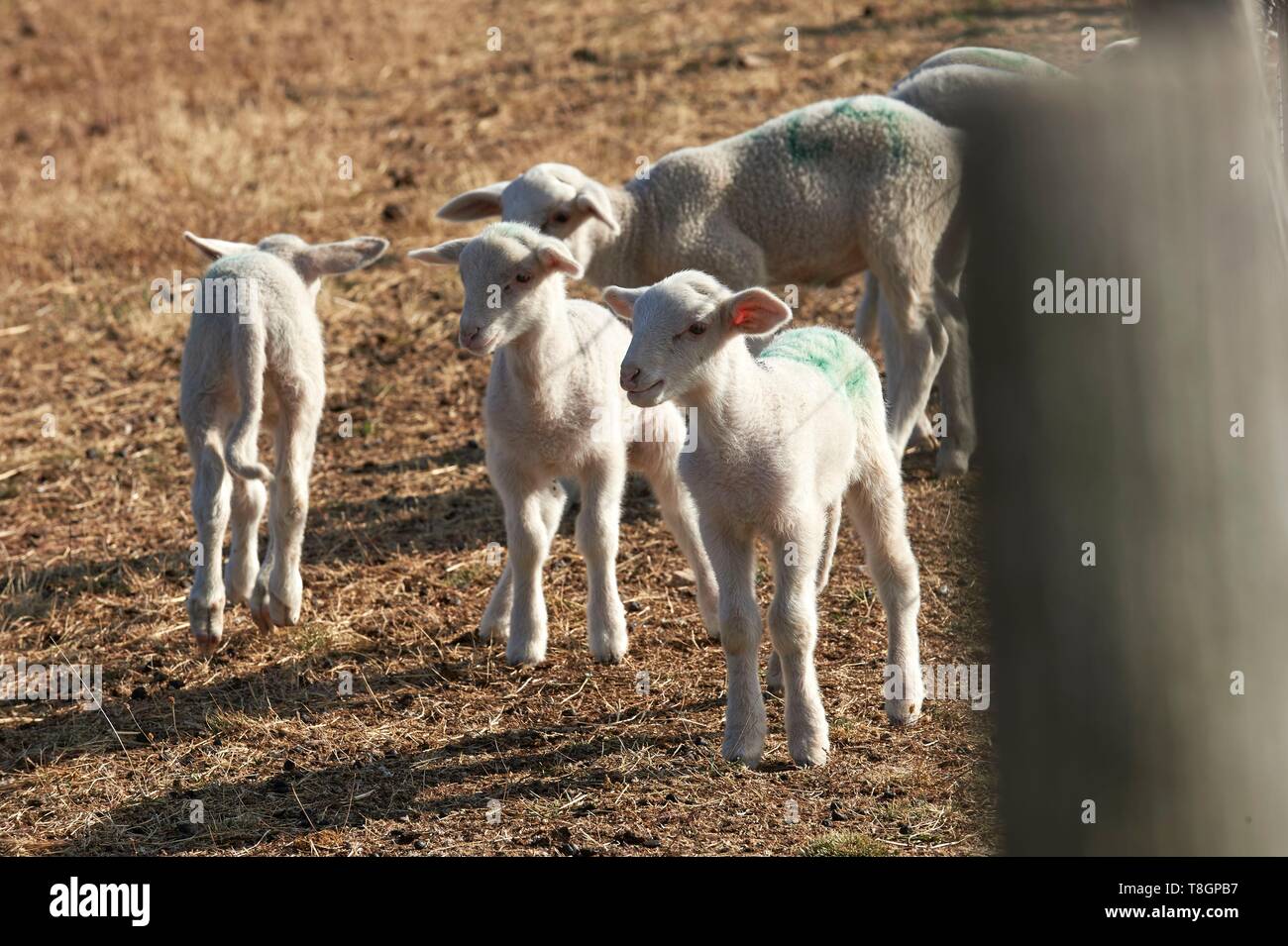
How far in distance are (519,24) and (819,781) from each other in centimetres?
1073

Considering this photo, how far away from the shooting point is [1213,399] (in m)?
1.42

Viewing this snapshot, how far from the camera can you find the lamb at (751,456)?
3.88m

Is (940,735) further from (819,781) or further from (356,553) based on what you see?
(356,553)

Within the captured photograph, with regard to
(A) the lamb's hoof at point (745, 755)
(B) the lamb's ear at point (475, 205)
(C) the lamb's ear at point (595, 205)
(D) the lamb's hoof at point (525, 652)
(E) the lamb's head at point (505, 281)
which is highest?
(B) the lamb's ear at point (475, 205)

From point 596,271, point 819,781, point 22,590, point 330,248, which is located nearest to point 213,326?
point 330,248

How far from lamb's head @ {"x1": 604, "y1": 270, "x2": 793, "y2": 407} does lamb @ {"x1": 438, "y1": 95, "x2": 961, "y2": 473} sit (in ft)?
6.99

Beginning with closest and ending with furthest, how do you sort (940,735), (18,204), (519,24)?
1. (940,735)
2. (18,204)
3. (519,24)

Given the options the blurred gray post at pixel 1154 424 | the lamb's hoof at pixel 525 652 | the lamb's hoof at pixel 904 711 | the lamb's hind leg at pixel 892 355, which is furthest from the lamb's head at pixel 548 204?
the blurred gray post at pixel 1154 424

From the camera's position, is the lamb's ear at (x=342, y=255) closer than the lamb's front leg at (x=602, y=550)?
No

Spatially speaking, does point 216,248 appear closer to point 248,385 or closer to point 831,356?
point 248,385

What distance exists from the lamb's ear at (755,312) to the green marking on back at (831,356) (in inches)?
15.8

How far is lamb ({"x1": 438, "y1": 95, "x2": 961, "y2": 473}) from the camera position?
20.4 feet

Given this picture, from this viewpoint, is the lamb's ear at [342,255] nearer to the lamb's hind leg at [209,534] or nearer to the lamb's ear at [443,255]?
the lamb's ear at [443,255]

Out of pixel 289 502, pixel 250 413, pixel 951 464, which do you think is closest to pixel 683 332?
pixel 250 413
